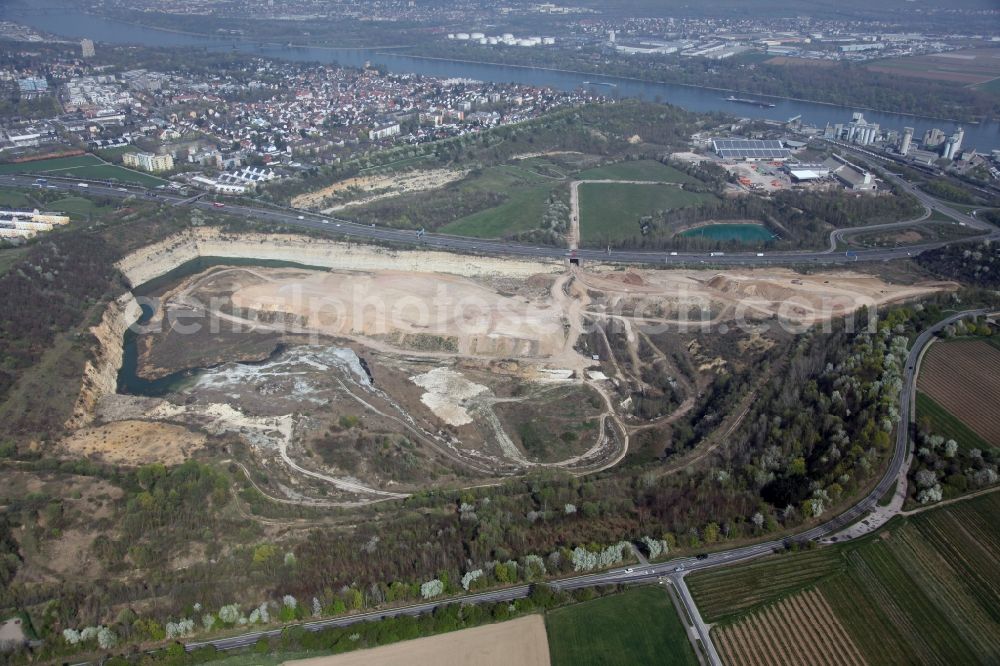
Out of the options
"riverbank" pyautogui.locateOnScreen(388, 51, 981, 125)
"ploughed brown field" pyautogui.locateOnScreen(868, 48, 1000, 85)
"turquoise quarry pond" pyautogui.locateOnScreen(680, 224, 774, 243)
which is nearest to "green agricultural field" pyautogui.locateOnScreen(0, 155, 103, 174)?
"turquoise quarry pond" pyautogui.locateOnScreen(680, 224, 774, 243)

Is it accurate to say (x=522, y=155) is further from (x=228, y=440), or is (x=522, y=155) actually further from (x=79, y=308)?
(x=228, y=440)

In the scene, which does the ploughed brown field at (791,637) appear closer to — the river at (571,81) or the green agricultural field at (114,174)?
the green agricultural field at (114,174)

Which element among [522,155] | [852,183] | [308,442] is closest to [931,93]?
[852,183]

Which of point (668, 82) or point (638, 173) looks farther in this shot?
point (668, 82)

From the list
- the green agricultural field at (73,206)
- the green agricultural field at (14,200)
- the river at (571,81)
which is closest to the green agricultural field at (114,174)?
the green agricultural field at (73,206)

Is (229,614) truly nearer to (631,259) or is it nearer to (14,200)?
(631,259)

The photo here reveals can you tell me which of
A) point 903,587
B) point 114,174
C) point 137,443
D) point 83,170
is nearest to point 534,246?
point 137,443
